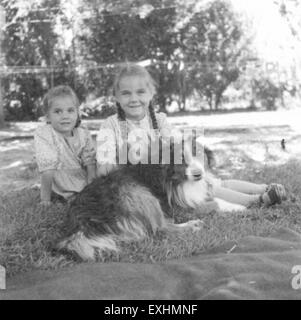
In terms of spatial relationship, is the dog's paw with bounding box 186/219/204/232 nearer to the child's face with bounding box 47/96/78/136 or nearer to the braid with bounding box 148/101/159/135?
the braid with bounding box 148/101/159/135

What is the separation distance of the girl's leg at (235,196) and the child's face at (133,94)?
101cm

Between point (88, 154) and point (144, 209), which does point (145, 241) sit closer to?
point (144, 209)

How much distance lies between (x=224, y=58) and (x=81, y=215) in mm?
10519

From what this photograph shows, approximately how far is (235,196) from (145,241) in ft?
4.02

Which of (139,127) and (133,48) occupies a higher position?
(133,48)

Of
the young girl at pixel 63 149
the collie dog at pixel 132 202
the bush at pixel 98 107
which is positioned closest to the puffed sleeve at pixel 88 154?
the young girl at pixel 63 149

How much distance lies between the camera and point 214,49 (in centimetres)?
1289

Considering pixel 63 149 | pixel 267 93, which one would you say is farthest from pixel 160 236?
pixel 267 93

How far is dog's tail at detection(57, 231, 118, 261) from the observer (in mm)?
3020

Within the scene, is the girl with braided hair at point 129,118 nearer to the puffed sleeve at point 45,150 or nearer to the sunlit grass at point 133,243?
the puffed sleeve at point 45,150

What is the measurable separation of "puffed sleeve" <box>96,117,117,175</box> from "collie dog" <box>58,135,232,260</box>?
0.44 meters

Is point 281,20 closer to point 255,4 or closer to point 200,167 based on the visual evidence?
point 255,4

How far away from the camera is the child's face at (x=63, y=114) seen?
4.41 m

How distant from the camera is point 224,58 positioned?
42.3 feet
